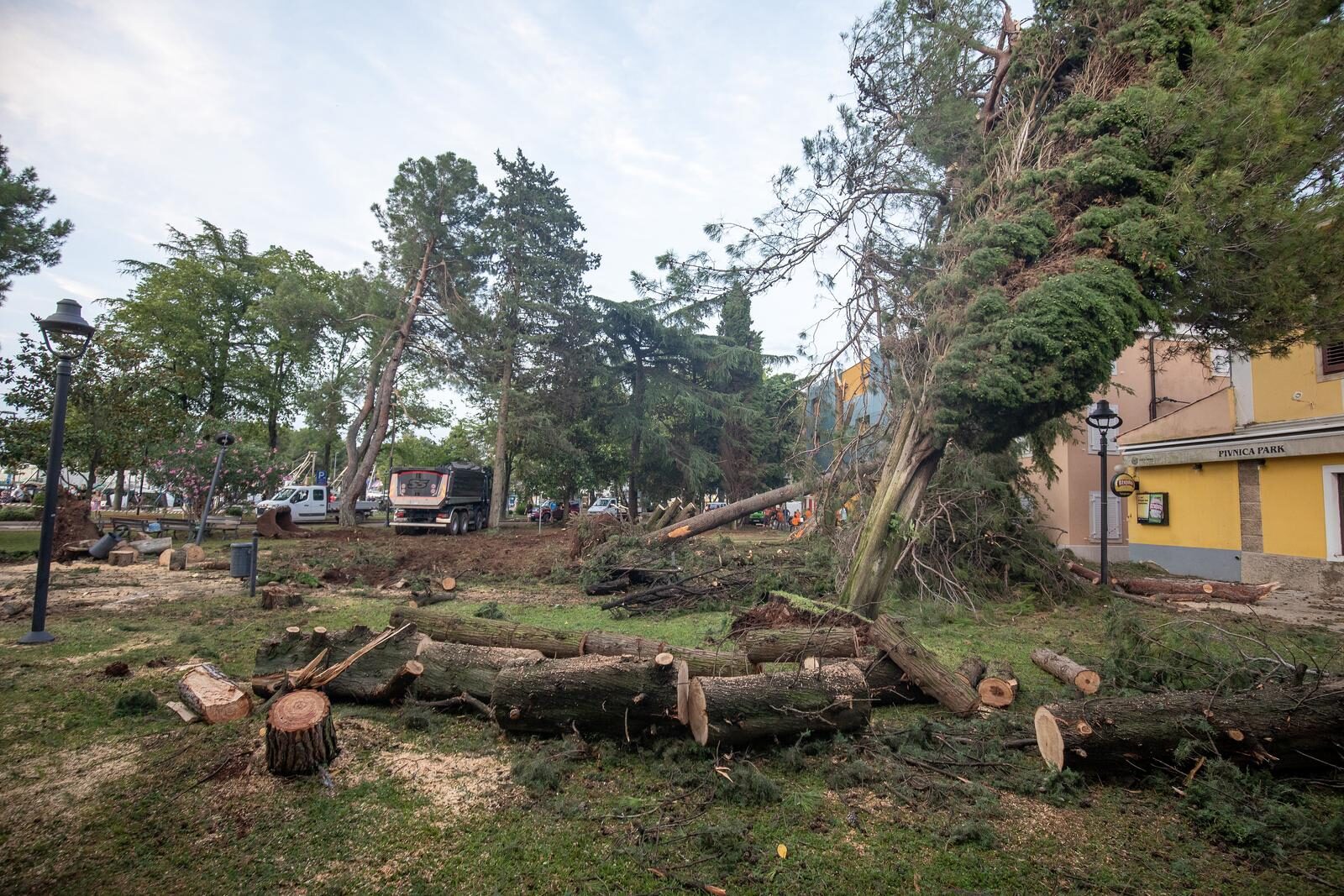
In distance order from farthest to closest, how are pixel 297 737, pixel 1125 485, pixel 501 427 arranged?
pixel 501 427 → pixel 1125 485 → pixel 297 737

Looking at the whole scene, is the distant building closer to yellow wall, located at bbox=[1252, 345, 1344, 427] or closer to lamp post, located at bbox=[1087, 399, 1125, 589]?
yellow wall, located at bbox=[1252, 345, 1344, 427]

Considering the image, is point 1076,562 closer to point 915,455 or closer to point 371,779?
point 915,455

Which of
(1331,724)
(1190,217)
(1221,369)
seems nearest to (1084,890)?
(1331,724)

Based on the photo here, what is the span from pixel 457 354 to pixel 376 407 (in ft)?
12.7

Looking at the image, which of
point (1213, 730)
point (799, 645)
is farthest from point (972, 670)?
point (1213, 730)

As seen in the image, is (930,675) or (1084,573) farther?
(1084,573)

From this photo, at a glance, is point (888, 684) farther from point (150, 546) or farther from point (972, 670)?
point (150, 546)

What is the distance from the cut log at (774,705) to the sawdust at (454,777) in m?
1.27

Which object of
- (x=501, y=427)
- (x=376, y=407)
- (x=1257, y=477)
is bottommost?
(x=1257, y=477)

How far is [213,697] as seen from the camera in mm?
4676

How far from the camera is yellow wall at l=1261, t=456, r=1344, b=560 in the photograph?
1129 centimetres

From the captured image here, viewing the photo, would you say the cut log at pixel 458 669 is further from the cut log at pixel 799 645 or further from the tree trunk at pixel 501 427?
the tree trunk at pixel 501 427

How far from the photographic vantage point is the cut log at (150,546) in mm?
14276

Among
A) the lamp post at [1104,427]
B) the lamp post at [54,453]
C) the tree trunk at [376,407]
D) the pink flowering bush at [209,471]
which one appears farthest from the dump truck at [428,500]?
the lamp post at [1104,427]
